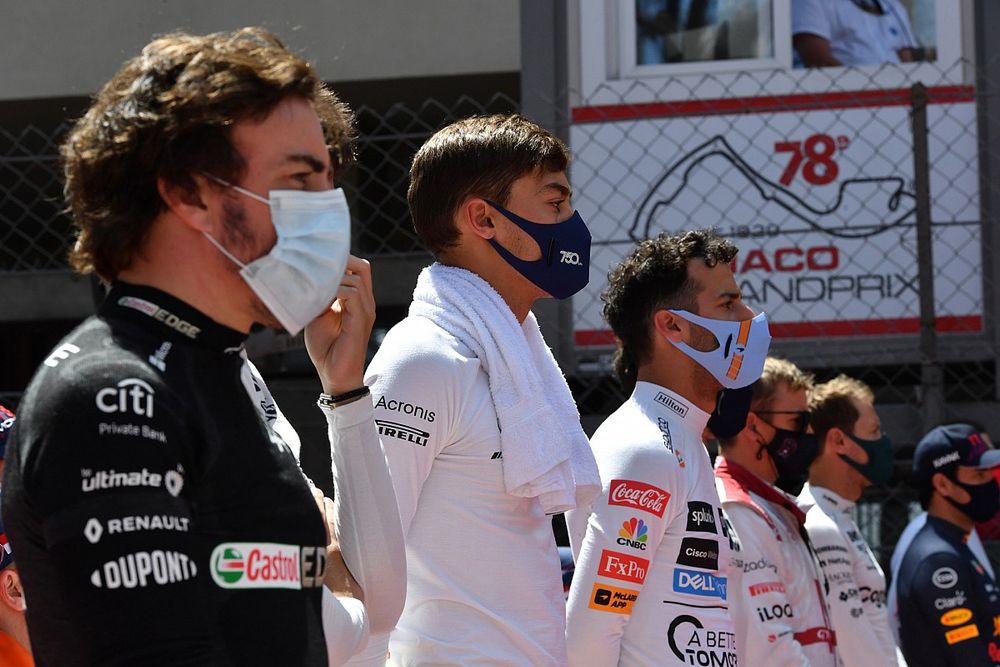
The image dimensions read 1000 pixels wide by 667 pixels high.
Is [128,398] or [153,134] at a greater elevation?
[153,134]

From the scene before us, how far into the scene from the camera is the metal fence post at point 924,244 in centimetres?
536

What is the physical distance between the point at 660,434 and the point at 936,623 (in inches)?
90.7

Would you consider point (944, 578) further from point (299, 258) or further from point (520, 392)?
point (299, 258)

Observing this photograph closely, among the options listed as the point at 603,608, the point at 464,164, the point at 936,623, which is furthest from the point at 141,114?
the point at 936,623

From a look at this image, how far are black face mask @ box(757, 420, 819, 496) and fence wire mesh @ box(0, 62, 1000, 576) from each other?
96 cm

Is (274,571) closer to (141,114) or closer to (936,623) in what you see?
(141,114)

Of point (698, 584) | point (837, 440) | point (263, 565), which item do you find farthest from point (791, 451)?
point (263, 565)

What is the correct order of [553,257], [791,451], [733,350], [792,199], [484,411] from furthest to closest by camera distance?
1. [792,199]
2. [791,451]
3. [733,350]
4. [553,257]
5. [484,411]

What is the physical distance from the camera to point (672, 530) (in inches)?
128

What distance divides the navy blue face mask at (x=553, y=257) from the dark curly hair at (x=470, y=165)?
6 cm

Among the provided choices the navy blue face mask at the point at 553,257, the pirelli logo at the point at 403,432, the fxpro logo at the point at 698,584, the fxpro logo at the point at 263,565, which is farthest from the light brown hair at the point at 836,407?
the fxpro logo at the point at 263,565

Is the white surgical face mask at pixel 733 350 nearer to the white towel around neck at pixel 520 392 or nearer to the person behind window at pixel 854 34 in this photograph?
the white towel around neck at pixel 520 392

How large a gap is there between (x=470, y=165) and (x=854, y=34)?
4.15 meters

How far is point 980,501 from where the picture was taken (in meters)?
5.51
